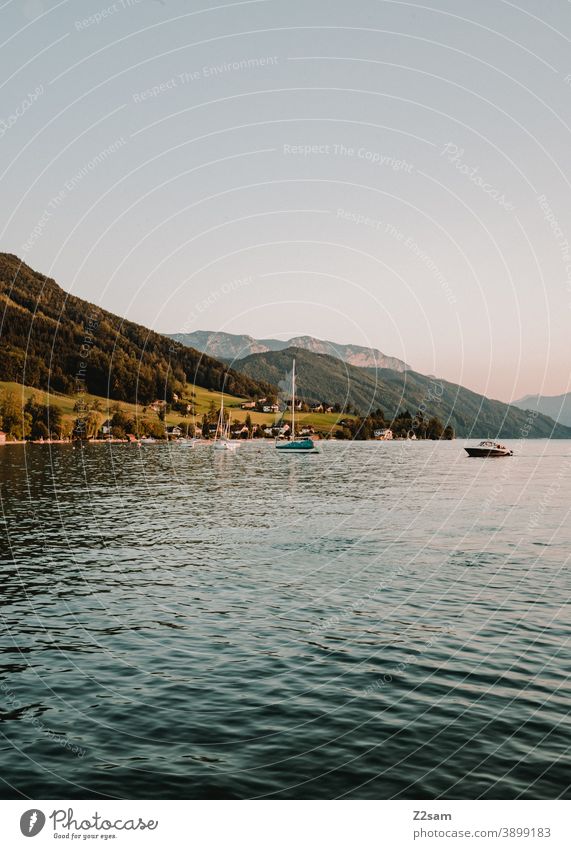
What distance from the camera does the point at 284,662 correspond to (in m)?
27.4

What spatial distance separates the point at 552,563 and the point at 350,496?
46.7 metres

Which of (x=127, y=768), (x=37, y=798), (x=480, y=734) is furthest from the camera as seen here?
(x=480, y=734)

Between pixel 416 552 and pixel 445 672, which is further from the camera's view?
pixel 416 552

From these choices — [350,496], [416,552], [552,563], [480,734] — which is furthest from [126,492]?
[480,734]

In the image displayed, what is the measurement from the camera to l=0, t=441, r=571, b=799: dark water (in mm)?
18828

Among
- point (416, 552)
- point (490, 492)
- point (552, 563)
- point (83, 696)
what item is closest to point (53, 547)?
point (416, 552)

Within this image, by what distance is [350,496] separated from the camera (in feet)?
307

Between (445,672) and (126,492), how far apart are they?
255ft

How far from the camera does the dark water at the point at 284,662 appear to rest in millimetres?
18828

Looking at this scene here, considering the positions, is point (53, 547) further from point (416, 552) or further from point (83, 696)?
point (83, 696)

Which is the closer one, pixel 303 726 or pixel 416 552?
pixel 303 726

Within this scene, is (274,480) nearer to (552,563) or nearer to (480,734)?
(552,563)

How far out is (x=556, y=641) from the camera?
99.3 feet

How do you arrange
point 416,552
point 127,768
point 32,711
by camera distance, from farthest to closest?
point 416,552, point 32,711, point 127,768
